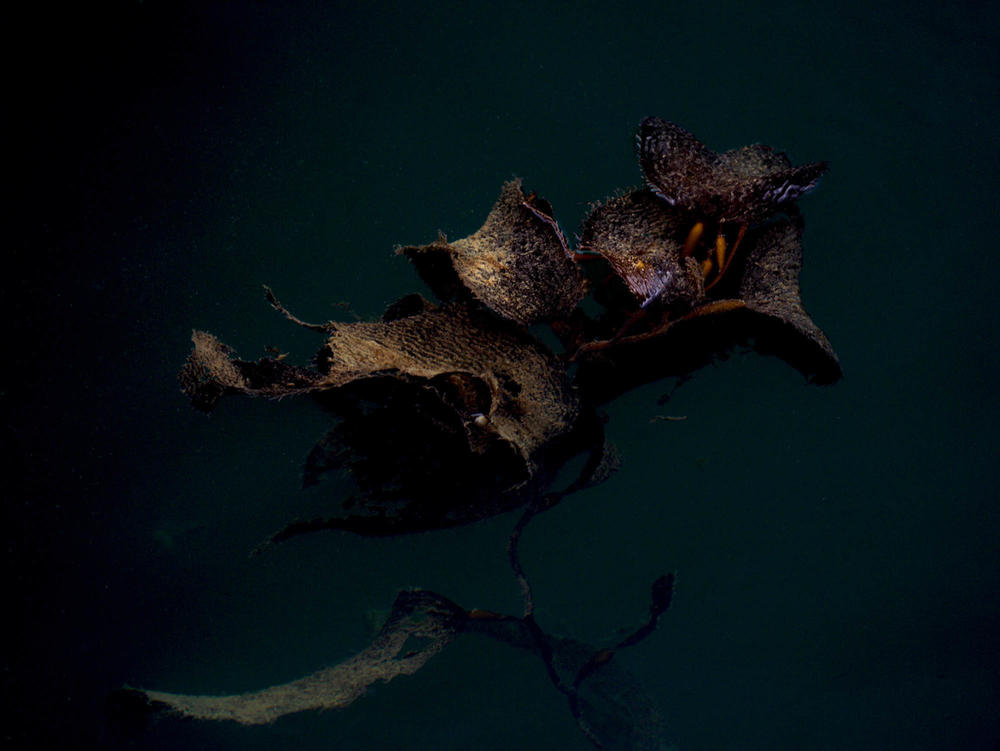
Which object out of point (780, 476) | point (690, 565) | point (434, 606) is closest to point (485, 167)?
point (434, 606)

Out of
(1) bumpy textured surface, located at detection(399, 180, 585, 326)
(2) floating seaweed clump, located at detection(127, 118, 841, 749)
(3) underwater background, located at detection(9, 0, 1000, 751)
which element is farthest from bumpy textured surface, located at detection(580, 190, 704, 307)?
(3) underwater background, located at detection(9, 0, 1000, 751)

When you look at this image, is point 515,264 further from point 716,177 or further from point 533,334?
point 716,177

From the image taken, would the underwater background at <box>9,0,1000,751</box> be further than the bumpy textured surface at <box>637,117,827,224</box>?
Yes

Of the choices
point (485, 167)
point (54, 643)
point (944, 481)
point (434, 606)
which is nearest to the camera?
point (434, 606)

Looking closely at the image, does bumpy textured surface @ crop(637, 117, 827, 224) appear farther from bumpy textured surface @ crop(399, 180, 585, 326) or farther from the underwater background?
the underwater background

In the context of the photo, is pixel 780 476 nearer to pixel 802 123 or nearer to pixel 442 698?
pixel 802 123

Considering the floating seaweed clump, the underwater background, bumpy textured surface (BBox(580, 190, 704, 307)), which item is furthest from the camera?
the underwater background
